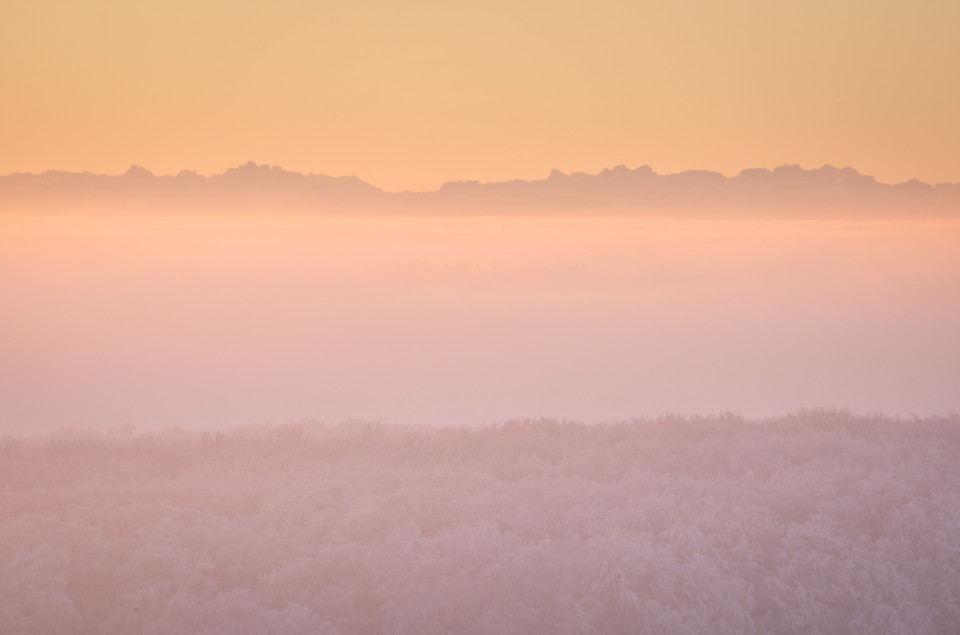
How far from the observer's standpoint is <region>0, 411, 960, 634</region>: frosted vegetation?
8.09 meters

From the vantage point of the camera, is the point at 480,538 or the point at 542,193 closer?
the point at 480,538

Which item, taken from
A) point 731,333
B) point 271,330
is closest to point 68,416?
point 271,330

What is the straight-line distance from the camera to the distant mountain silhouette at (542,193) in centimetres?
6881

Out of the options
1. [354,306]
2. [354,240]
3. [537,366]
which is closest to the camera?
[537,366]

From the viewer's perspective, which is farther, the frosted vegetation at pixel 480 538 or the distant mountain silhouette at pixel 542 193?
the distant mountain silhouette at pixel 542 193

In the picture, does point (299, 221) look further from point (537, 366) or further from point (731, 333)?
point (731, 333)

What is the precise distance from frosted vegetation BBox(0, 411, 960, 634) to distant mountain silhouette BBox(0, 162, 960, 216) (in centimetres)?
5327

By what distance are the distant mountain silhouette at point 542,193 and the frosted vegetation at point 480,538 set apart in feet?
175

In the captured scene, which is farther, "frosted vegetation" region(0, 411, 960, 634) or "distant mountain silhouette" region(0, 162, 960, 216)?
"distant mountain silhouette" region(0, 162, 960, 216)

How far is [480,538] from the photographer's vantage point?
9055 mm

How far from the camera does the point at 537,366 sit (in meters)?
61.4

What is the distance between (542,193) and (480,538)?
82.4 meters

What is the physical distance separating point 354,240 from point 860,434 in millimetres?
83149

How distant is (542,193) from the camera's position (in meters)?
89.4
